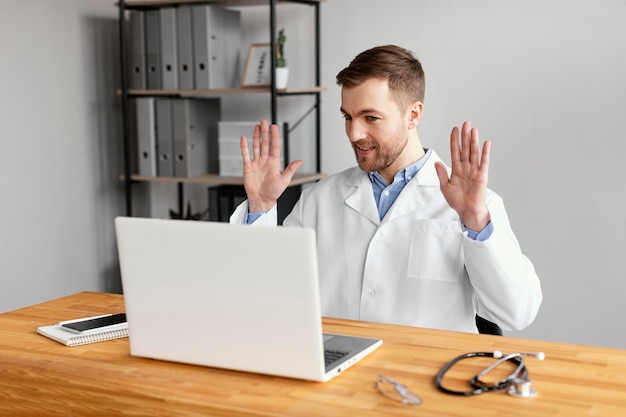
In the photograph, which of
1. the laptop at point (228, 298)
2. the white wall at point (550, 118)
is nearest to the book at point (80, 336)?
the laptop at point (228, 298)

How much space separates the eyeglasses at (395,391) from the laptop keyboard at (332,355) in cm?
10

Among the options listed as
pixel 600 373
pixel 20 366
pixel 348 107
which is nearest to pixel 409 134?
pixel 348 107

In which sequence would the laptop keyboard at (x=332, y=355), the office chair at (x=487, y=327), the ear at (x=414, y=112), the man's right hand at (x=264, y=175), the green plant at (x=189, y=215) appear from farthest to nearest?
the green plant at (x=189, y=215) < the ear at (x=414, y=112) < the man's right hand at (x=264, y=175) < the office chair at (x=487, y=327) < the laptop keyboard at (x=332, y=355)

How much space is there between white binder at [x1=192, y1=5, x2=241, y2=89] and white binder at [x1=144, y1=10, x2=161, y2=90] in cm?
21

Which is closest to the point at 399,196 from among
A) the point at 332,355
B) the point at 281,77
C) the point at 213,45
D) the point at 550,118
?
the point at 332,355

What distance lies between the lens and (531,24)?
137 inches

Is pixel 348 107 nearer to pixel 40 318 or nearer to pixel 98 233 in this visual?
pixel 40 318

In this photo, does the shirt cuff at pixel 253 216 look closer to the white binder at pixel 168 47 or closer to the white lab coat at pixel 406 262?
the white lab coat at pixel 406 262

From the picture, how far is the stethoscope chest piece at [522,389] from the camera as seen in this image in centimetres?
136

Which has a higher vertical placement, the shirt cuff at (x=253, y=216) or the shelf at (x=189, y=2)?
the shelf at (x=189, y=2)

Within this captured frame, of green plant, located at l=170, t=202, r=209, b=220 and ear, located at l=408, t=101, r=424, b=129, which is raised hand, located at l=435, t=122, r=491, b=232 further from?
green plant, located at l=170, t=202, r=209, b=220

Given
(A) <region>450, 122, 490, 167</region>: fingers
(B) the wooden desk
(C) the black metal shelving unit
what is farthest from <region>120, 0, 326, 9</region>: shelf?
(B) the wooden desk

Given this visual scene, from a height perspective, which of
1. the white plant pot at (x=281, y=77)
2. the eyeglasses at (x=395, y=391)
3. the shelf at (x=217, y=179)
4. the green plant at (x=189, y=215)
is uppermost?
the white plant pot at (x=281, y=77)

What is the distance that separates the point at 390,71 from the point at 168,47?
186 cm
